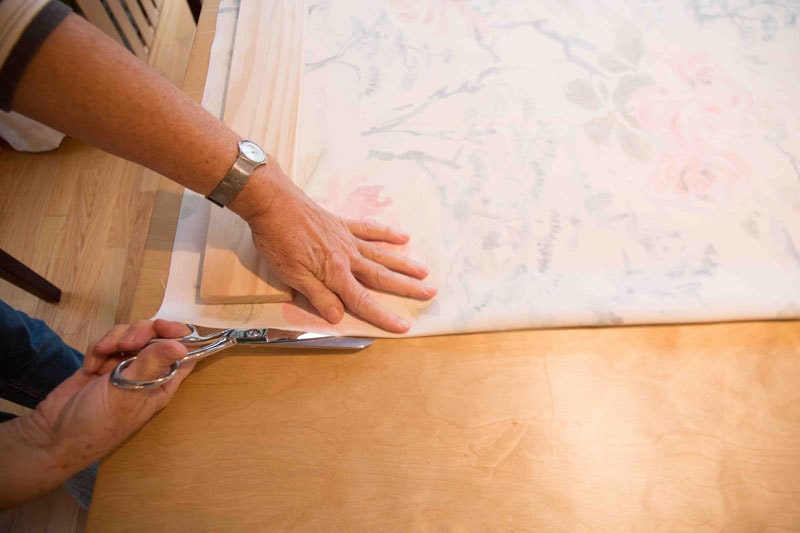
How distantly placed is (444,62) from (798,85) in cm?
55

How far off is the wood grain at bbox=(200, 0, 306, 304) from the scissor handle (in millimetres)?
64

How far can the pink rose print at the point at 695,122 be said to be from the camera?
0.66 m

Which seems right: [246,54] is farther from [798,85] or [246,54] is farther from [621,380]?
[798,85]

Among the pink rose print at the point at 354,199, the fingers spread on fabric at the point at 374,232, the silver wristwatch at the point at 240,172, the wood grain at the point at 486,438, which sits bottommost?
the wood grain at the point at 486,438

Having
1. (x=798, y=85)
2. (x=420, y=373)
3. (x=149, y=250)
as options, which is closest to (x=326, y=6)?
(x=149, y=250)

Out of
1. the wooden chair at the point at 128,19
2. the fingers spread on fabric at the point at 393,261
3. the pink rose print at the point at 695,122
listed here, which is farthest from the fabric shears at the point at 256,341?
the wooden chair at the point at 128,19

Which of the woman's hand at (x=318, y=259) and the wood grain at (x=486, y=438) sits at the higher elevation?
the woman's hand at (x=318, y=259)

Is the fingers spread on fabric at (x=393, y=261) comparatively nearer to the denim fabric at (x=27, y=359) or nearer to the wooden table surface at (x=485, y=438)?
the wooden table surface at (x=485, y=438)

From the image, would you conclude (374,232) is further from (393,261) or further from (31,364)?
(31,364)

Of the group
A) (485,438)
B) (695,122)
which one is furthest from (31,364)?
(695,122)

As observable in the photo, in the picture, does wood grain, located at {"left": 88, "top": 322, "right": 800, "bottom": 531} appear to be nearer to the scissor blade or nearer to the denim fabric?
the scissor blade

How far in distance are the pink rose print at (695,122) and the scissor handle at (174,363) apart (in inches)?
23.8

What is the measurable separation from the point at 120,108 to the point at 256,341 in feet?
0.90

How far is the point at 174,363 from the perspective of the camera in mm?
511
